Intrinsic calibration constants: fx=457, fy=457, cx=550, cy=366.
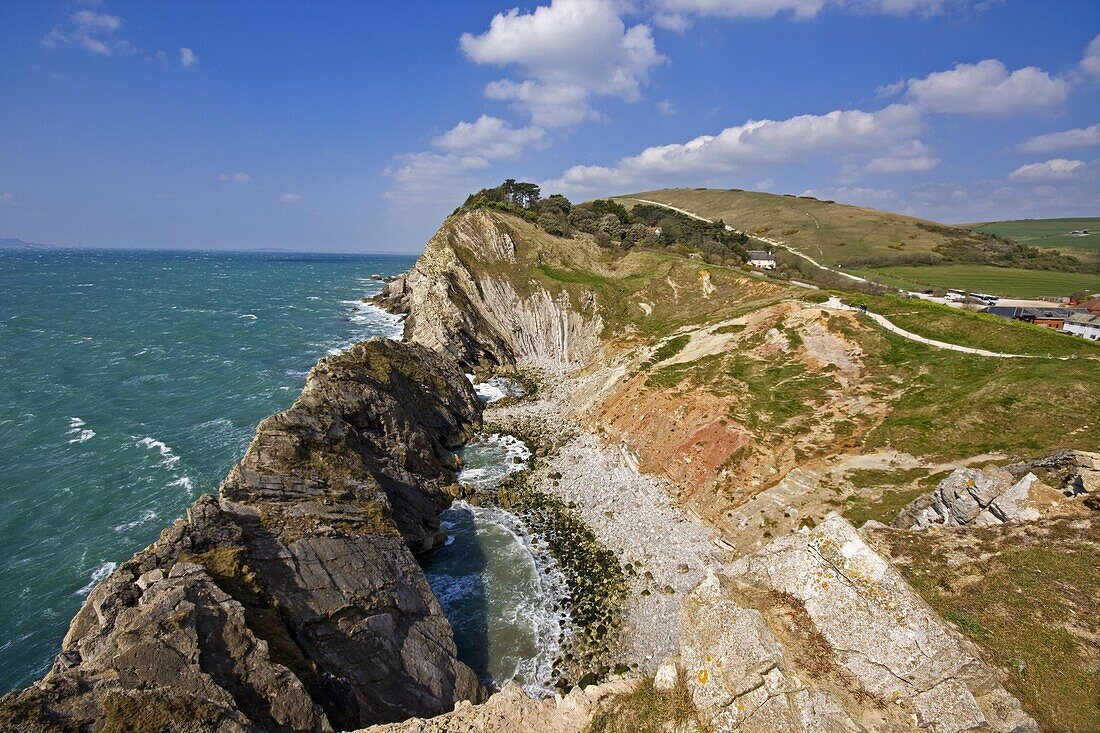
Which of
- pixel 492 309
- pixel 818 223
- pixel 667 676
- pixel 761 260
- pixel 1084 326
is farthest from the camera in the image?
pixel 818 223

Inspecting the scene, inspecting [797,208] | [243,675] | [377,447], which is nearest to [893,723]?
[243,675]

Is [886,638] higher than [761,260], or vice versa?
[761,260]

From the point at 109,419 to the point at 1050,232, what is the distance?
725ft

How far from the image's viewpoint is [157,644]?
1044cm

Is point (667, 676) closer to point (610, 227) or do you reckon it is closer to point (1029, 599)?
point (1029, 599)

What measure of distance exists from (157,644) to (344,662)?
6.07 metres

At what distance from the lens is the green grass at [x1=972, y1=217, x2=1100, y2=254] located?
113250 millimetres

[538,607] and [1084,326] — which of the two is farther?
[1084,326]

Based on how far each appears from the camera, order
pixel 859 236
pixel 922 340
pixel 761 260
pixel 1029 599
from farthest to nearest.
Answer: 1. pixel 859 236
2. pixel 761 260
3. pixel 922 340
4. pixel 1029 599

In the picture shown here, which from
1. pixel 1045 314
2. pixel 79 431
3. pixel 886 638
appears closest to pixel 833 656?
pixel 886 638

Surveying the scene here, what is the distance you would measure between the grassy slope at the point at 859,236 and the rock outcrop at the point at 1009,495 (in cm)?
6922

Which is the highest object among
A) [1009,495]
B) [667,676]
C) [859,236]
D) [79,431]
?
[859,236]

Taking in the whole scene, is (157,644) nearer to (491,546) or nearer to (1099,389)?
(491,546)

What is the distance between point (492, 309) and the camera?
203 ft
